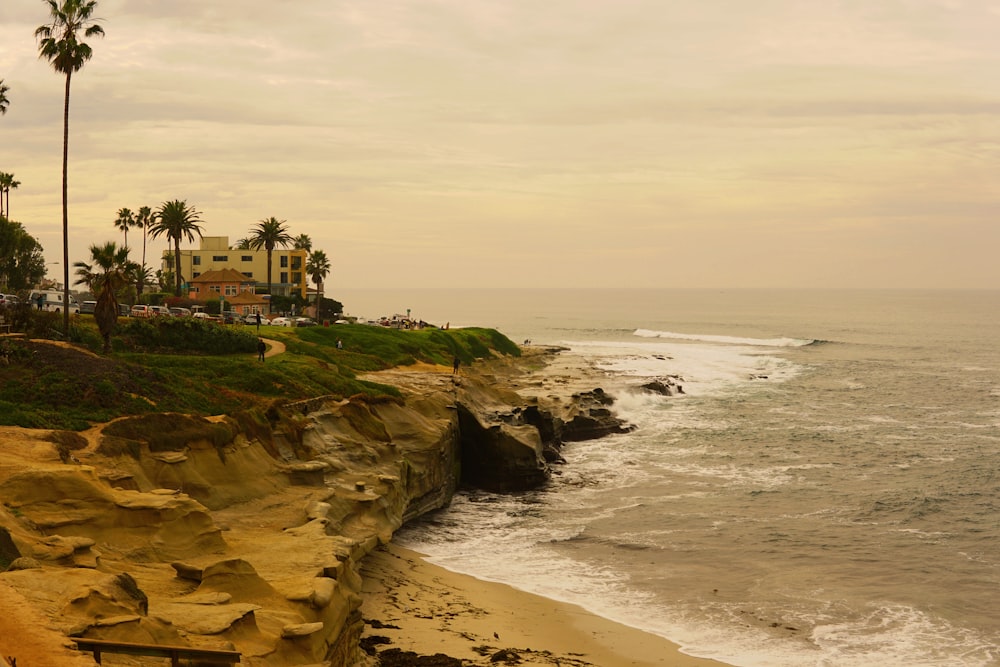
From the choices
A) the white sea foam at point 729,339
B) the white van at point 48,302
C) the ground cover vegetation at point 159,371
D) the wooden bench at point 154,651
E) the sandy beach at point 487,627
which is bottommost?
the sandy beach at point 487,627

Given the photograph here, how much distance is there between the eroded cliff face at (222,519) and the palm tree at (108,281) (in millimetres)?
12884

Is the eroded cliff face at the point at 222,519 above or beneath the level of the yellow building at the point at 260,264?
beneath

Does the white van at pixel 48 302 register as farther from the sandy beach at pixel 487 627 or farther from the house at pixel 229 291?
the sandy beach at pixel 487 627

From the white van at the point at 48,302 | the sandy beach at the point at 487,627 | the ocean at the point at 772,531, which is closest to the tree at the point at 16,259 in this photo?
the white van at the point at 48,302

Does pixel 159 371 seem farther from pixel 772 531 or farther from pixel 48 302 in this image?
pixel 48 302

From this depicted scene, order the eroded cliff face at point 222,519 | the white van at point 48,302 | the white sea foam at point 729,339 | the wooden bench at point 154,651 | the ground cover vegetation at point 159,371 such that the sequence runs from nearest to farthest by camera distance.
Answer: the wooden bench at point 154,651
the eroded cliff face at point 222,519
the ground cover vegetation at point 159,371
the white van at point 48,302
the white sea foam at point 729,339

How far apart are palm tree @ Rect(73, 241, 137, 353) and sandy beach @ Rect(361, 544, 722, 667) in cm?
2220

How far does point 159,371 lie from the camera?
39500mm

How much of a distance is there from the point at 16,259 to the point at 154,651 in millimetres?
93715

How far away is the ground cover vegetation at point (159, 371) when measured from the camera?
32.7 meters

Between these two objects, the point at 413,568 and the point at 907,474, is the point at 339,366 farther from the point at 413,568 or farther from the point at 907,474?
the point at 907,474

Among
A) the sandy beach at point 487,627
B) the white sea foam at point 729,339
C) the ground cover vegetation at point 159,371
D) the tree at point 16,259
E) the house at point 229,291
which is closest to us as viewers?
the sandy beach at point 487,627

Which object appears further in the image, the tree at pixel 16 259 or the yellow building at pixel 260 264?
the yellow building at pixel 260 264

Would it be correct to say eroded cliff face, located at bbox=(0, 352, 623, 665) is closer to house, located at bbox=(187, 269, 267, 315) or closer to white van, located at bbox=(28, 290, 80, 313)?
white van, located at bbox=(28, 290, 80, 313)
